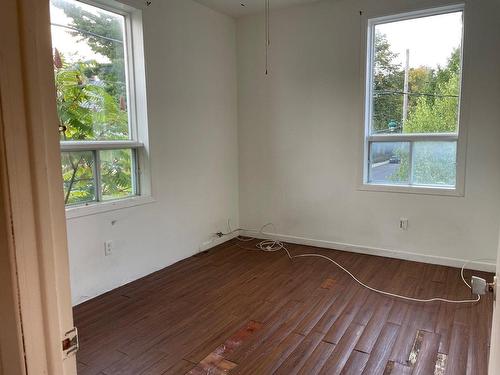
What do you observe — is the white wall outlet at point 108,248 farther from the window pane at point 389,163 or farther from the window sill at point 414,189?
the window pane at point 389,163

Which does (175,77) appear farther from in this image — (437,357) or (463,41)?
(437,357)

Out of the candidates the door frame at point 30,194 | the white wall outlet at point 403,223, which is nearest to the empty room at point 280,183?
the white wall outlet at point 403,223

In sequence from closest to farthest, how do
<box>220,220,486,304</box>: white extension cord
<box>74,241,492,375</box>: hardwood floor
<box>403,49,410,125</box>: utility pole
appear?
1. <box>74,241,492,375</box>: hardwood floor
2. <box>220,220,486,304</box>: white extension cord
3. <box>403,49,410,125</box>: utility pole

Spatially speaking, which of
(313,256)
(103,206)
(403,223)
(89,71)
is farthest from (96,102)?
(403,223)

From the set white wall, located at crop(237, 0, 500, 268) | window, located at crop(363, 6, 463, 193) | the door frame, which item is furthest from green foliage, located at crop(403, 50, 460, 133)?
the door frame

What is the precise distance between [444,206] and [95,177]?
129 inches

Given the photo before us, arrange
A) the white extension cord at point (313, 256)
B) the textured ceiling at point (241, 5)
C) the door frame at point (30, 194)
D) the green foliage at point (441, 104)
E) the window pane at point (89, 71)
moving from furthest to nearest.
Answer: the textured ceiling at point (241, 5), the green foliage at point (441, 104), the white extension cord at point (313, 256), the window pane at point (89, 71), the door frame at point (30, 194)

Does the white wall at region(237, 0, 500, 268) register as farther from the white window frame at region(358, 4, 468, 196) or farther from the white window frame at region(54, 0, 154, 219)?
the white window frame at region(54, 0, 154, 219)

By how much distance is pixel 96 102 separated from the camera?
3150 millimetres

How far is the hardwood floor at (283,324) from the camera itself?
220cm

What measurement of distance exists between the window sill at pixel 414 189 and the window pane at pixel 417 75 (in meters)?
0.57

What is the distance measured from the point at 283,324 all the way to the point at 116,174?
194cm

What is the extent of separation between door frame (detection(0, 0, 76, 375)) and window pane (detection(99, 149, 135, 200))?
2.75 meters

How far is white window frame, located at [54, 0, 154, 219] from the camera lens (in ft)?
10.5
